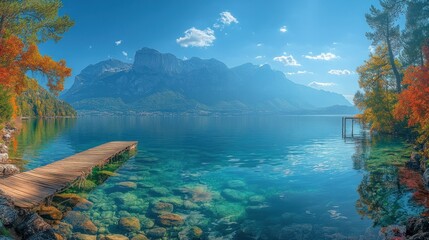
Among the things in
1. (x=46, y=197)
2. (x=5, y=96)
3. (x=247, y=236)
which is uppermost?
(x=5, y=96)

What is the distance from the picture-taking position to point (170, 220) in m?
16.2

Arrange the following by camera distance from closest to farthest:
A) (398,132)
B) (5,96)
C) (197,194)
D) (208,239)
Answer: (208,239) < (197,194) < (5,96) < (398,132)

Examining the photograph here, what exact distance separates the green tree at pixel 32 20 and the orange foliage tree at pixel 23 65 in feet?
4.68

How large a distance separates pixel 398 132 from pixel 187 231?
5418 centimetres

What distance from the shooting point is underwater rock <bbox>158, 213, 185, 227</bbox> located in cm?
1577

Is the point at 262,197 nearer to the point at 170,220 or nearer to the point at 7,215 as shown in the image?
the point at 170,220

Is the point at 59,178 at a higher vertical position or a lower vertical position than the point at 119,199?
higher

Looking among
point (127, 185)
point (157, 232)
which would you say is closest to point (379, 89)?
point (127, 185)

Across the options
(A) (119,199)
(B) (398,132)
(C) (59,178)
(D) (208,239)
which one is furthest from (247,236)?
(B) (398,132)

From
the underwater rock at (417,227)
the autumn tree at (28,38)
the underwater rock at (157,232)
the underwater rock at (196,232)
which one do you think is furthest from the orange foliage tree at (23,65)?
the underwater rock at (417,227)

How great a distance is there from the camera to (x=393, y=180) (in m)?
23.9

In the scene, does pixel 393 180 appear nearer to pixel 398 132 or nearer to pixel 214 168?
pixel 214 168

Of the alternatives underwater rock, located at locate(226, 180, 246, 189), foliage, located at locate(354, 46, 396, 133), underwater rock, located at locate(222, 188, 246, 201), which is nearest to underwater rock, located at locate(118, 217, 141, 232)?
underwater rock, located at locate(222, 188, 246, 201)

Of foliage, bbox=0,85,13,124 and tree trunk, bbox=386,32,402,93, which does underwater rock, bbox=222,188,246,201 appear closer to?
foliage, bbox=0,85,13,124
